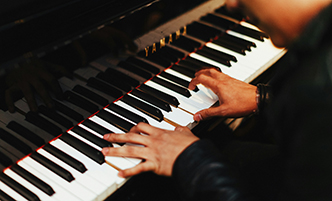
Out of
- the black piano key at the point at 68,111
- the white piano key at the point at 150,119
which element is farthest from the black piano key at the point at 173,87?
the black piano key at the point at 68,111

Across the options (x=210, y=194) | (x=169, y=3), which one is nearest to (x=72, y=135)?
(x=210, y=194)

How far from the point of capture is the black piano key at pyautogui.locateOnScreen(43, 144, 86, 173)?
3.57 ft

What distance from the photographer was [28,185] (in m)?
1.04

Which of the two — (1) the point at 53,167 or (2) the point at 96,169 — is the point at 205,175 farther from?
(1) the point at 53,167

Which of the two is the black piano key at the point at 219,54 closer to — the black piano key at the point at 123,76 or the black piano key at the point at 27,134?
the black piano key at the point at 123,76

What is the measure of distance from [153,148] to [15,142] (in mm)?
502

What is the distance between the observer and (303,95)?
769 mm

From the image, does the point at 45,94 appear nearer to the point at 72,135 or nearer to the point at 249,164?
the point at 72,135

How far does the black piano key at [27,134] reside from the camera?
1073mm

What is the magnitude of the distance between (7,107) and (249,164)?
106cm

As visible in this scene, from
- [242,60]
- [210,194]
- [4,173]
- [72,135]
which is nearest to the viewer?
[210,194]

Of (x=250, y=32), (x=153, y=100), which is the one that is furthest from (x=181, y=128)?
(x=250, y=32)

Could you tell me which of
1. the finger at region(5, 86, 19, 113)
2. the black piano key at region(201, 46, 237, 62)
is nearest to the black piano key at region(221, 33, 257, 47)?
the black piano key at region(201, 46, 237, 62)

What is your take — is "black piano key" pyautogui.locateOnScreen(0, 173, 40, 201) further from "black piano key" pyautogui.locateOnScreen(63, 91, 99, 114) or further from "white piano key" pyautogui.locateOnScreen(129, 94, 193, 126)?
"white piano key" pyautogui.locateOnScreen(129, 94, 193, 126)
